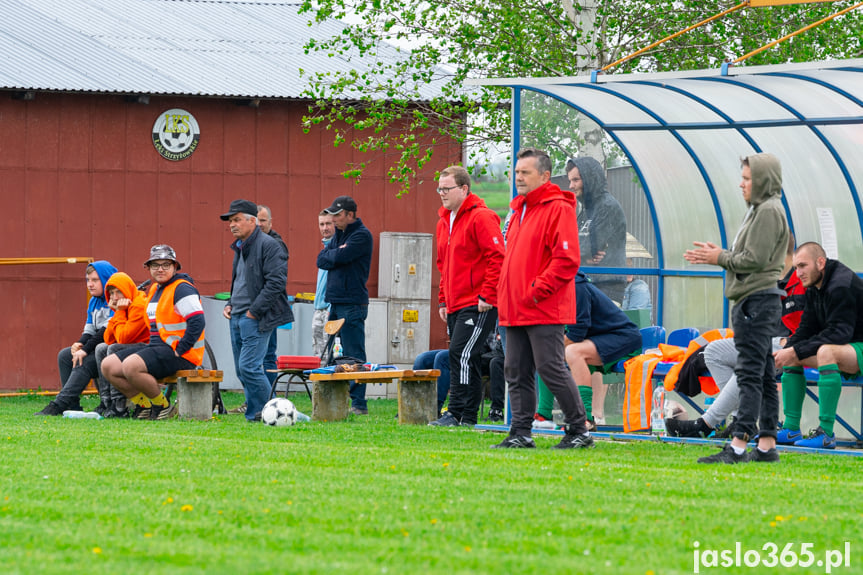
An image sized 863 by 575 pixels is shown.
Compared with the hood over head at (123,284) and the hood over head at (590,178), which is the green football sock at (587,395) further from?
the hood over head at (123,284)

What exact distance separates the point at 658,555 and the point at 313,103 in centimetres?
1337

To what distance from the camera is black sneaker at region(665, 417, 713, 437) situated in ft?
32.1

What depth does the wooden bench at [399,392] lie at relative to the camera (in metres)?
11.0

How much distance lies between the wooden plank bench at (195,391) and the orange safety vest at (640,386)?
3.55m

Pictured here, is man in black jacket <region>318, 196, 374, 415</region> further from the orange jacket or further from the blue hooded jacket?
the blue hooded jacket

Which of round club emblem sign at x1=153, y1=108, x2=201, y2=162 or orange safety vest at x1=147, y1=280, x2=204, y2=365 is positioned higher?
round club emblem sign at x1=153, y1=108, x2=201, y2=162

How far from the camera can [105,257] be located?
1684 centimetres

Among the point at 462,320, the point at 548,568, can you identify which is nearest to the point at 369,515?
the point at 548,568

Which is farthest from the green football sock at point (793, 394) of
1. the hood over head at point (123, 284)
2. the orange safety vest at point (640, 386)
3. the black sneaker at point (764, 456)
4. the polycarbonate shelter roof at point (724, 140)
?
the hood over head at point (123, 284)

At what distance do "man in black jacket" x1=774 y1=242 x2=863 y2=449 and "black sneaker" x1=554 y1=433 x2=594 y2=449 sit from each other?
1585mm

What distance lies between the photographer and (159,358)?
11.3 metres

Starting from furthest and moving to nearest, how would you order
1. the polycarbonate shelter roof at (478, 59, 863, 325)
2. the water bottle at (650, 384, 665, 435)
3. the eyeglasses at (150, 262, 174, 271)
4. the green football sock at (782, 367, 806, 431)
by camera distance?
the eyeglasses at (150, 262, 174, 271), the polycarbonate shelter roof at (478, 59, 863, 325), the water bottle at (650, 384, 665, 435), the green football sock at (782, 367, 806, 431)

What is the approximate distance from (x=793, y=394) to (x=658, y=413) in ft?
4.37

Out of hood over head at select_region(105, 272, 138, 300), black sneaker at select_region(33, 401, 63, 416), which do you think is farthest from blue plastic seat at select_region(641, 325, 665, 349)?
black sneaker at select_region(33, 401, 63, 416)
